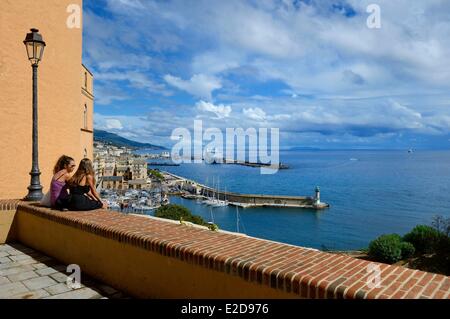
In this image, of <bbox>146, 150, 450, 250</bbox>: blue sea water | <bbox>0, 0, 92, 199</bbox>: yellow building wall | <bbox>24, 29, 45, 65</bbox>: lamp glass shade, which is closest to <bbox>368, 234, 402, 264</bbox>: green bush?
<bbox>146, 150, 450, 250</bbox>: blue sea water

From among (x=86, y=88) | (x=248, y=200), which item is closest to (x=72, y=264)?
(x=86, y=88)

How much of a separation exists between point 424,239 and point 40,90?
39.1m

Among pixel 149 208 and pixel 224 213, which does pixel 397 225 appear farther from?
pixel 149 208

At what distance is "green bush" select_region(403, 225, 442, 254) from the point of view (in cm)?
3472

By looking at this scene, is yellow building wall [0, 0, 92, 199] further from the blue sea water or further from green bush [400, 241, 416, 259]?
the blue sea water

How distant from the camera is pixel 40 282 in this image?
4035 millimetres

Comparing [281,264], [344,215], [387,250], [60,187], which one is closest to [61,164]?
[60,187]

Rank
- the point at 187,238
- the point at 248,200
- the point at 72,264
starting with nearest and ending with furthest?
the point at 187,238 < the point at 72,264 < the point at 248,200

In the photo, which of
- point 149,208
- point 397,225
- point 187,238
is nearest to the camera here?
point 187,238

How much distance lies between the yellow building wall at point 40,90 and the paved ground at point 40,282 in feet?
11.6

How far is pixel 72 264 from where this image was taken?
450 centimetres

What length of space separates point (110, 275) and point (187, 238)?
1.18m

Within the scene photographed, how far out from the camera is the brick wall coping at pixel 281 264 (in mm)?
2018
